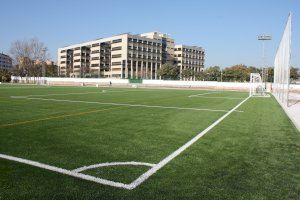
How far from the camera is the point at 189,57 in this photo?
550ft

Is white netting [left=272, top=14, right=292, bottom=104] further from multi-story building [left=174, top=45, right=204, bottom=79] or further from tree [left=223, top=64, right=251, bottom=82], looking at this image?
multi-story building [left=174, top=45, right=204, bottom=79]

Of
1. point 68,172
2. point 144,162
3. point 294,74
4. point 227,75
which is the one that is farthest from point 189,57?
point 68,172

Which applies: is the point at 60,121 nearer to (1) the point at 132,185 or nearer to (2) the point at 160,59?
(1) the point at 132,185

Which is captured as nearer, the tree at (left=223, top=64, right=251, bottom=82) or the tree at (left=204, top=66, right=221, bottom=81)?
the tree at (left=223, top=64, right=251, bottom=82)

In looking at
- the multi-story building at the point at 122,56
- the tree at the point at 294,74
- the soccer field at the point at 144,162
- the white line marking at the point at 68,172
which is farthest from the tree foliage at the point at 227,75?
the white line marking at the point at 68,172

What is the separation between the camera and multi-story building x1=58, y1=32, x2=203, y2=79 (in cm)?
14212

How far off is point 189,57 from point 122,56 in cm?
4126

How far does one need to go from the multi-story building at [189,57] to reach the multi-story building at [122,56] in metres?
2.98

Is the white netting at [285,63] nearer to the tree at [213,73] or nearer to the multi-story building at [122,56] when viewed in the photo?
the tree at [213,73]

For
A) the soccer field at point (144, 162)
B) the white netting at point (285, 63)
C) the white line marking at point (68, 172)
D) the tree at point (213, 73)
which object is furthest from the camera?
the tree at point (213, 73)

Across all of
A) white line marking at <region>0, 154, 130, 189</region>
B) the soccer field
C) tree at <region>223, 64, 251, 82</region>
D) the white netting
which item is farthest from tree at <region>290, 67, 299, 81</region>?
white line marking at <region>0, 154, 130, 189</region>

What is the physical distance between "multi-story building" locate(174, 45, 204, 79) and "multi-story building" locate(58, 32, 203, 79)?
2978 millimetres

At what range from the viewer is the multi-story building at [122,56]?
5595 inches

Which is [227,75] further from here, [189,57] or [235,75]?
[189,57]
